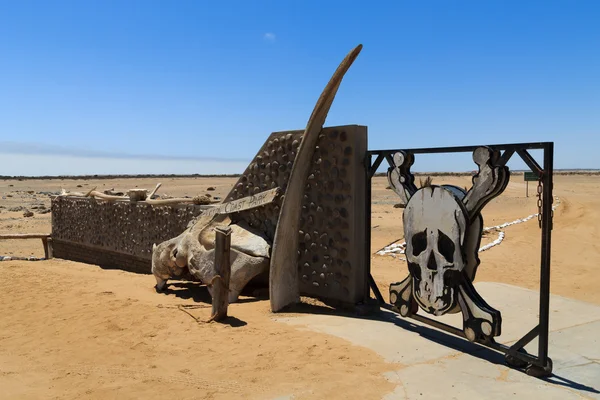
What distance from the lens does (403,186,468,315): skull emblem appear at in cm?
599

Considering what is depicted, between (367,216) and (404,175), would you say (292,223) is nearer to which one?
(367,216)

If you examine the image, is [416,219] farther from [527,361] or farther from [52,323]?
[52,323]

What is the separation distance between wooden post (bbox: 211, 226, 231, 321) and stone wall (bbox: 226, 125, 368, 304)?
1502mm

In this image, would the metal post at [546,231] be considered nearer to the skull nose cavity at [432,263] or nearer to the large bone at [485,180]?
the large bone at [485,180]

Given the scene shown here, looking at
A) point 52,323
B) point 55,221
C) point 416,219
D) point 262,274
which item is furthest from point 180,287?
point 55,221

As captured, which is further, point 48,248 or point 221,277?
point 48,248

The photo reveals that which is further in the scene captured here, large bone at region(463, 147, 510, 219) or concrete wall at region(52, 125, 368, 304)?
concrete wall at region(52, 125, 368, 304)

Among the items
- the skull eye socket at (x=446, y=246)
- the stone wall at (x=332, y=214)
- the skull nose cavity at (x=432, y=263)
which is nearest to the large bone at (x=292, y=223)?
the stone wall at (x=332, y=214)

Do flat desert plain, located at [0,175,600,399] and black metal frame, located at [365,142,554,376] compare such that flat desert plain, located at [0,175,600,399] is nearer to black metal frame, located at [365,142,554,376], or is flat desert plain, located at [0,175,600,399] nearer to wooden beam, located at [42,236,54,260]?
black metal frame, located at [365,142,554,376]

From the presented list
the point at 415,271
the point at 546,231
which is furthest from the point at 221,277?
the point at 546,231

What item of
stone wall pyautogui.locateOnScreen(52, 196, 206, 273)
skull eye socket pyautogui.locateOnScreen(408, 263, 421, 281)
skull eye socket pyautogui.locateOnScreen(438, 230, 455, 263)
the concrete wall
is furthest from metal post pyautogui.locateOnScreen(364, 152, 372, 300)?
stone wall pyautogui.locateOnScreen(52, 196, 206, 273)

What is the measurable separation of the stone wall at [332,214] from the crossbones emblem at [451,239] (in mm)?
1075

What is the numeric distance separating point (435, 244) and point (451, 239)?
0.95 feet

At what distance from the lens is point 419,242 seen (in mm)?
6578
